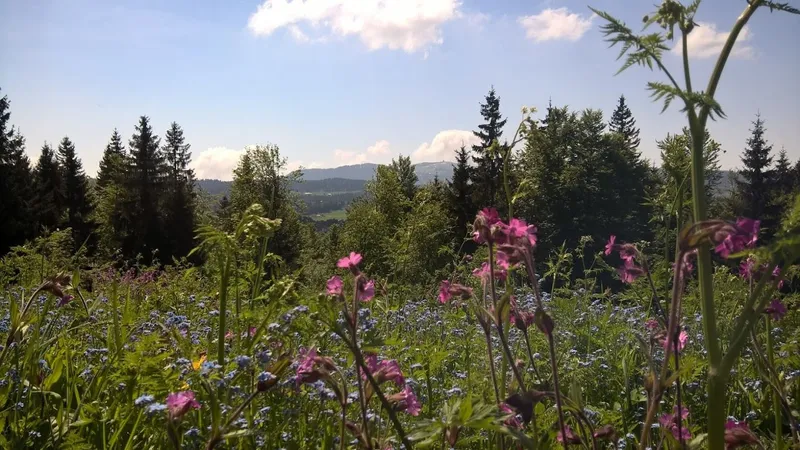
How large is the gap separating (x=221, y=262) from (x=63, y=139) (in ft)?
183

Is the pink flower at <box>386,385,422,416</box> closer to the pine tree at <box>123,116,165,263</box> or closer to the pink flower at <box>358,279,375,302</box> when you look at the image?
the pink flower at <box>358,279,375,302</box>

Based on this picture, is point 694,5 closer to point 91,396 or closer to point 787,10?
point 787,10

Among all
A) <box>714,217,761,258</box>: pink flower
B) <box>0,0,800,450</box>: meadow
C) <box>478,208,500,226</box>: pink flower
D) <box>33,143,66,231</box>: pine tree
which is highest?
<box>33,143,66,231</box>: pine tree

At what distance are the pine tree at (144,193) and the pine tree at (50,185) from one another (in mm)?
5028

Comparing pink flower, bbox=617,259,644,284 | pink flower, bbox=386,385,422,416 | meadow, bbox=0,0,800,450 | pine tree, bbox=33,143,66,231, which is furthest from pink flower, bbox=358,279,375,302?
pine tree, bbox=33,143,66,231

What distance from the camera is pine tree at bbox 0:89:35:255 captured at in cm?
2933

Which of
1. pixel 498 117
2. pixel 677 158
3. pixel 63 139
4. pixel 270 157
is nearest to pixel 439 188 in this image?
pixel 498 117

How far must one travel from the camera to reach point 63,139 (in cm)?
4900

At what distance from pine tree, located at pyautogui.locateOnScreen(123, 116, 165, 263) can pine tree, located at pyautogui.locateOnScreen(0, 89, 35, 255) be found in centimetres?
1101

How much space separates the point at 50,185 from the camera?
42.8 m

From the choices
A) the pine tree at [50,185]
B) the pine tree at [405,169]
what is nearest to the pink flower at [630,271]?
the pine tree at [50,185]

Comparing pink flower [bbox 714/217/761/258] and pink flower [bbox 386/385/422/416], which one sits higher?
pink flower [bbox 714/217/761/258]

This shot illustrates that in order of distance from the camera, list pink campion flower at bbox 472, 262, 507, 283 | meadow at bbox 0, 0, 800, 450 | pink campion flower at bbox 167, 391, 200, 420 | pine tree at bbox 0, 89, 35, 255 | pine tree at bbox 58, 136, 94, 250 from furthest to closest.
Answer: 1. pine tree at bbox 58, 136, 94, 250
2. pine tree at bbox 0, 89, 35, 255
3. pink campion flower at bbox 472, 262, 507, 283
4. pink campion flower at bbox 167, 391, 200, 420
5. meadow at bbox 0, 0, 800, 450

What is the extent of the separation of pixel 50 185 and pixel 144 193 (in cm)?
681
